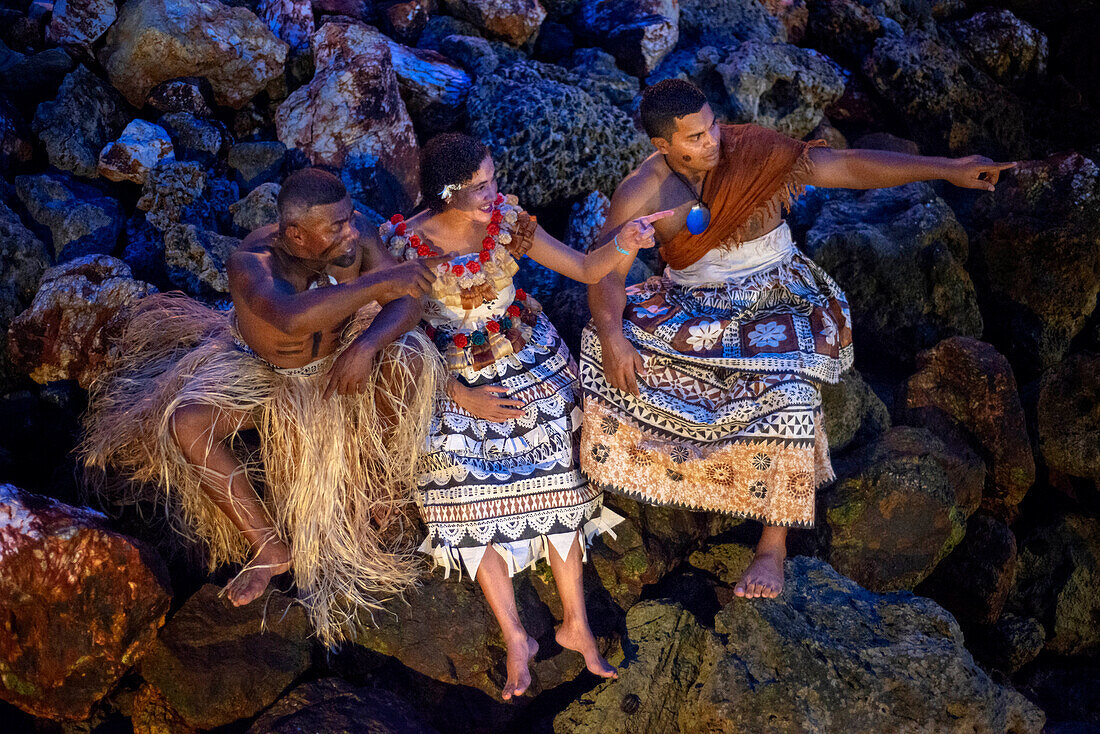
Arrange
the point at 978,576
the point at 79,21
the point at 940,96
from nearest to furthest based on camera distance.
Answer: the point at 978,576 < the point at 79,21 < the point at 940,96

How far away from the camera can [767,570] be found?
349 cm

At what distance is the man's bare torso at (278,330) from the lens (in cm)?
339

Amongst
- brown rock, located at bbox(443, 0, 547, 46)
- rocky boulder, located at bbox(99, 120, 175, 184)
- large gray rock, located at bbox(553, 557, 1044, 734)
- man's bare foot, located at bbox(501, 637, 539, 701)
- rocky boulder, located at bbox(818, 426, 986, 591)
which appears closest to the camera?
large gray rock, located at bbox(553, 557, 1044, 734)

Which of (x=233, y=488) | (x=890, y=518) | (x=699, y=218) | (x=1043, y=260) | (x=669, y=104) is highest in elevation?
(x=669, y=104)

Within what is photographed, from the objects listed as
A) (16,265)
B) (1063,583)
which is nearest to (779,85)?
(1063,583)

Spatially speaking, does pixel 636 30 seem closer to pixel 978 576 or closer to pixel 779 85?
pixel 779 85

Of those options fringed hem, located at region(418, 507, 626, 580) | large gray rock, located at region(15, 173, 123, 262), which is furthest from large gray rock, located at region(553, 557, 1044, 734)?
large gray rock, located at region(15, 173, 123, 262)

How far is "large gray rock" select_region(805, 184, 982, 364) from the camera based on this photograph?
17.1 feet

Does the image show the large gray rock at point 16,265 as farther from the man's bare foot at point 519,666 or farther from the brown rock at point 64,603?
the man's bare foot at point 519,666

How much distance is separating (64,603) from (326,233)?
5.55 feet

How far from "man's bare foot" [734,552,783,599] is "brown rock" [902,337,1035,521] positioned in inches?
65.6

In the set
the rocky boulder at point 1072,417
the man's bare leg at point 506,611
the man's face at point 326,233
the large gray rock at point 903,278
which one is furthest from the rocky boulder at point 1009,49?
the man's bare leg at point 506,611

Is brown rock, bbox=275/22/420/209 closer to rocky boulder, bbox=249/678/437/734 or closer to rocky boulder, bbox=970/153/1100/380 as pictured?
rocky boulder, bbox=249/678/437/734

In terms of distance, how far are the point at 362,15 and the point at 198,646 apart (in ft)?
14.3
